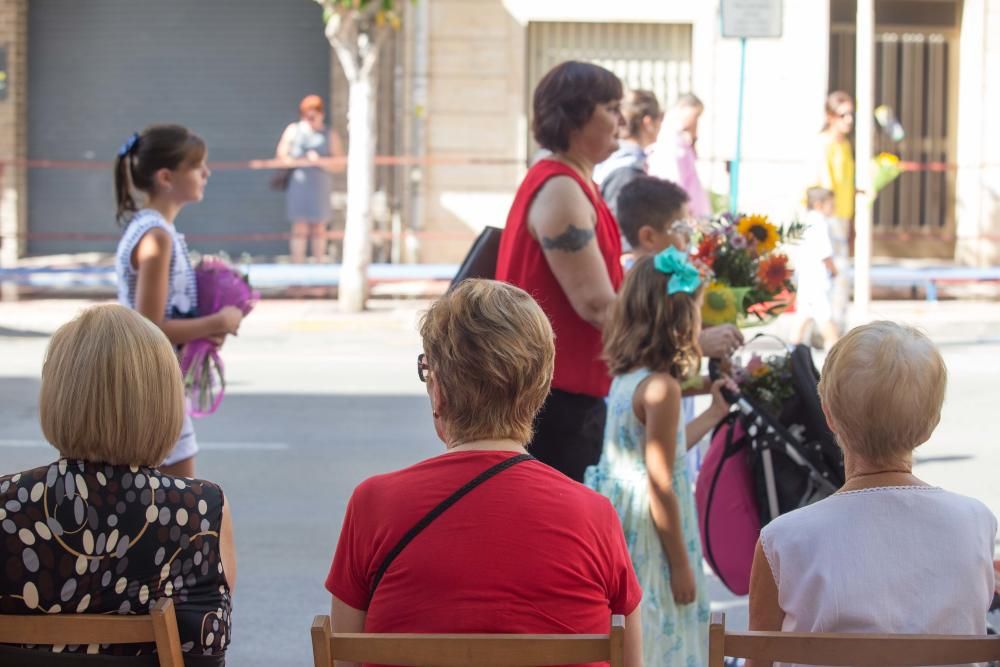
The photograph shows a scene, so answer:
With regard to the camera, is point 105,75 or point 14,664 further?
point 105,75

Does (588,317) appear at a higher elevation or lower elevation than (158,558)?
higher

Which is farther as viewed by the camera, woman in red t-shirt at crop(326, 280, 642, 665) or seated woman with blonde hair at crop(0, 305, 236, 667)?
seated woman with blonde hair at crop(0, 305, 236, 667)

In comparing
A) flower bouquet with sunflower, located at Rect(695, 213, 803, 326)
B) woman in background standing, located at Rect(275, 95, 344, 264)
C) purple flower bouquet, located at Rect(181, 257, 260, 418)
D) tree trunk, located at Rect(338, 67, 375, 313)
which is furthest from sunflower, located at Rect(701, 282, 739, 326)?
woman in background standing, located at Rect(275, 95, 344, 264)

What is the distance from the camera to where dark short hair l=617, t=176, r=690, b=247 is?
568 cm

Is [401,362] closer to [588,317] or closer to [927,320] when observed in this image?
[927,320]

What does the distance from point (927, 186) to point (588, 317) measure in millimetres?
16371

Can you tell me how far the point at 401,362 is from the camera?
12.8 m

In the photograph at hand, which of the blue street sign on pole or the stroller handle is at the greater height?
the blue street sign on pole

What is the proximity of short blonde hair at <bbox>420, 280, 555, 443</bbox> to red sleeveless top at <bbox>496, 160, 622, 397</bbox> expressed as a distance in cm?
187

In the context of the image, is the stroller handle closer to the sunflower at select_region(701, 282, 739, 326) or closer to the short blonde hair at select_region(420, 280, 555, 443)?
the sunflower at select_region(701, 282, 739, 326)

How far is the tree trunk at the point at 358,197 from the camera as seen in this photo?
15.8m

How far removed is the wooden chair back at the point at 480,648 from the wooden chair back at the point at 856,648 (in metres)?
0.22

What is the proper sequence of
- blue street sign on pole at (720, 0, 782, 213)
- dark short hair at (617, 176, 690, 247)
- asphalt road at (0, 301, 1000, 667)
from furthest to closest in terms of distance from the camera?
blue street sign on pole at (720, 0, 782, 213), asphalt road at (0, 301, 1000, 667), dark short hair at (617, 176, 690, 247)

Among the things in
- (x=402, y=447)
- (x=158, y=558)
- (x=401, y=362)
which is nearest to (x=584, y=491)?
(x=158, y=558)
